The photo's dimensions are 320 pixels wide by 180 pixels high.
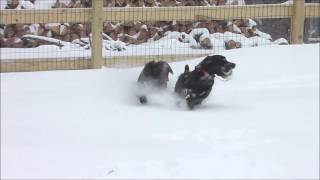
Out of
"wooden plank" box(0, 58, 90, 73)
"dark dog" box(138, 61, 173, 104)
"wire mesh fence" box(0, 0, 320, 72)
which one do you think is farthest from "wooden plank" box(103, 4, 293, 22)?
"dark dog" box(138, 61, 173, 104)

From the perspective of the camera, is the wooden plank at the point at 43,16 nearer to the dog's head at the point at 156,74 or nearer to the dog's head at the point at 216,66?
the dog's head at the point at 156,74

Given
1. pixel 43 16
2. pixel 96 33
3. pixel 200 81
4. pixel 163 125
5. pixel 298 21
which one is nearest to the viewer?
pixel 163 125

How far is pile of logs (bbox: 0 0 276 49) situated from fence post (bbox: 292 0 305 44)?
166cm

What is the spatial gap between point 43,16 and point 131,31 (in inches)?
111

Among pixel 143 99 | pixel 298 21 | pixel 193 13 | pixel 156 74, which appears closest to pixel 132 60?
pixel 193 13

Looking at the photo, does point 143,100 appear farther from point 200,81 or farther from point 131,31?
point 131,31

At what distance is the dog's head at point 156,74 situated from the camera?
22.1 ft

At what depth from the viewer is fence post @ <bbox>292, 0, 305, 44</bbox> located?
8227mm

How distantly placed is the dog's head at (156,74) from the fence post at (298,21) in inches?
90.7

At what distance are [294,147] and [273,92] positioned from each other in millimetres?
1751

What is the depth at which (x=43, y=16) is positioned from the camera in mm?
7523

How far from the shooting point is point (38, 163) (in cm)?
466

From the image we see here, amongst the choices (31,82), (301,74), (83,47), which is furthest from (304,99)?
(83,47)

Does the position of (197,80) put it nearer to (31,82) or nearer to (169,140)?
(169,140)
